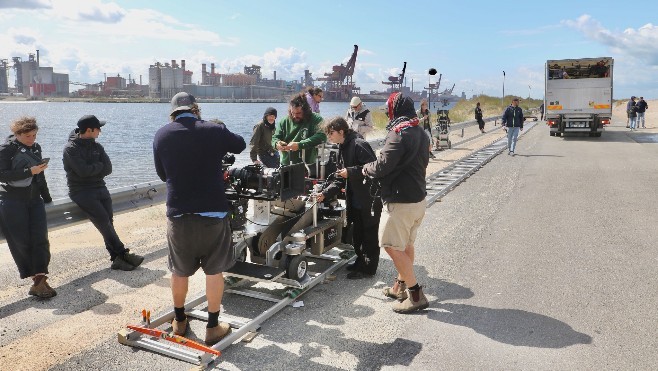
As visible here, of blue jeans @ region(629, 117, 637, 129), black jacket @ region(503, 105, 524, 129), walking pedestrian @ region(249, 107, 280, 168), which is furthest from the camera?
blue jeans @ region(629, 117, 637, 129)

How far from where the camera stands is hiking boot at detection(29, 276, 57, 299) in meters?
5.23

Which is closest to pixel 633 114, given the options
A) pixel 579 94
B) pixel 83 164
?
pixel 579 94

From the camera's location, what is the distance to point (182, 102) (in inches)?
166

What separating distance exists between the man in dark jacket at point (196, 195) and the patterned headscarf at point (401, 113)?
5.10 feet

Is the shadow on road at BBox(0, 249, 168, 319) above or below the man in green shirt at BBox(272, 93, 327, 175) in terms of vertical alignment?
below

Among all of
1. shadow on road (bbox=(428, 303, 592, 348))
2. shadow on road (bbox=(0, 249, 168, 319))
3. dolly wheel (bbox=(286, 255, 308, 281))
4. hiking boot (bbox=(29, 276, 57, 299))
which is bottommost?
shadow on road (bbox=(428, 303, 592, 348))

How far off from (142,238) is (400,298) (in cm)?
411

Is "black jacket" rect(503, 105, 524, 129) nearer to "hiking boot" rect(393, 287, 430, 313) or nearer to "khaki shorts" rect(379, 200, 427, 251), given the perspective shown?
"khaki shorts" rect(379, 200, 427, 251)

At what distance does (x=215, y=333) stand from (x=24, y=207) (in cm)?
264

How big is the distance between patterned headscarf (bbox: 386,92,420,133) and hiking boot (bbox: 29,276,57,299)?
3.62 metres

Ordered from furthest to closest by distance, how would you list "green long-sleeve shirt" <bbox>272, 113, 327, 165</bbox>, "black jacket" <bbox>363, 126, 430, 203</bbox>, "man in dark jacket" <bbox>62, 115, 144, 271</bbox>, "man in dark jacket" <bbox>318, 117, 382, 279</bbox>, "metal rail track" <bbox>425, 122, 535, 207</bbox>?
1. "metal rail track" <bbox>425, 122, 535, 207</bbox>
2. "green long-sleeve shirt" <bbox>272, 113, 327, 165</bbox>
3. "man in dark jacket" <bbox>62, 115, 144, 271</bbox>
4. "man in dark jacket" <bbox>318, 117, 382, 279</bbox>
5. "black jacket" <bbox>363, 126, 430, 203</bbox>

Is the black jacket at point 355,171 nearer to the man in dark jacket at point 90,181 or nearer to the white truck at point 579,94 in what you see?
the man in dark jacket at point 90,181

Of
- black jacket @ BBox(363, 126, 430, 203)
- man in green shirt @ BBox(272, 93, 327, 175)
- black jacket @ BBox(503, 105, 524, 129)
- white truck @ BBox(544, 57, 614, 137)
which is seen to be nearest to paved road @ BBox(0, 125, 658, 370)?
black jacket @ BBox(363, 126, 430, 203)

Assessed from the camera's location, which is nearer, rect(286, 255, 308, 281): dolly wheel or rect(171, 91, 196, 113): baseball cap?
rect(171, 91, 196, 113): baseball cap
